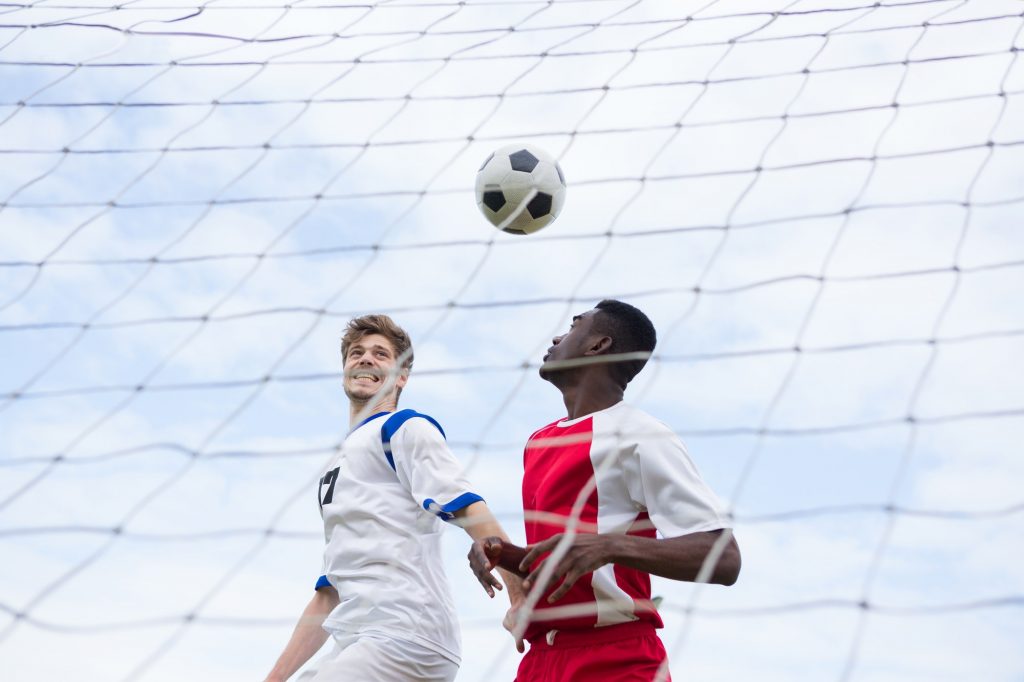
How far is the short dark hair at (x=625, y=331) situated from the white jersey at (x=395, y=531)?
599 millimetres

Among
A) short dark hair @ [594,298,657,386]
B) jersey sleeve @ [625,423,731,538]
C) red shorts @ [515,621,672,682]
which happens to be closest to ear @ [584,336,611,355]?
short dark hair @ [594,298,657,386]

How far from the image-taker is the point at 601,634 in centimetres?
328

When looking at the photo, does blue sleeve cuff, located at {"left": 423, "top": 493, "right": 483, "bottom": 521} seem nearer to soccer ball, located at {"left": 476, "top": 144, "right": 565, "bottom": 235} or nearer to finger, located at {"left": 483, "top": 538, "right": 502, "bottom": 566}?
finger, located at {"left": 483, "top": 538, "right": 502, "bottom": 566}

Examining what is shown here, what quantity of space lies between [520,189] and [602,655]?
1.98 meters

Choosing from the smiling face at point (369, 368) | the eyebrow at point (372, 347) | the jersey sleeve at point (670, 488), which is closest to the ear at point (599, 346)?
the jersey sleeve at point (670, 488)

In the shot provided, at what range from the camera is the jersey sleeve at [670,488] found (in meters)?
3.12

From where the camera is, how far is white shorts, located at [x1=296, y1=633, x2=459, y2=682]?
342 cm

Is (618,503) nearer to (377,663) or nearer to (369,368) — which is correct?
(377,663)

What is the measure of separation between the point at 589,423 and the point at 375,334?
39.7 inches

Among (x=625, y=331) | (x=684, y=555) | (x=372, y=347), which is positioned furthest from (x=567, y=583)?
(x=372, y=347)

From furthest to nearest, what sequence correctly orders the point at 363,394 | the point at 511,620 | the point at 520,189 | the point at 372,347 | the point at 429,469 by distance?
the point at 520,189 < the point at 372,347 < the point at 363,394 < the point at 429,469 < the point at 511,620

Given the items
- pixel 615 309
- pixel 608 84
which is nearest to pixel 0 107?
pixel 608 84

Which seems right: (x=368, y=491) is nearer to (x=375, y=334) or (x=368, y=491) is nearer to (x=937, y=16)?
(x=375, y=334)

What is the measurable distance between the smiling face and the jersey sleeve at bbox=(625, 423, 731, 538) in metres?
1.05
